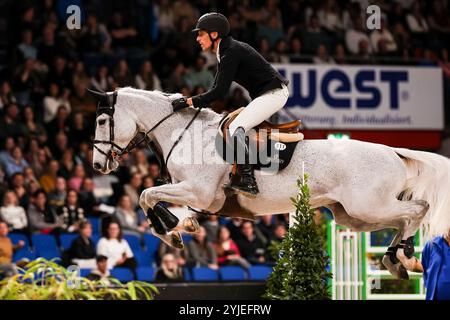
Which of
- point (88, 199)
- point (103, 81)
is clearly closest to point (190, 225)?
point (88, 199)

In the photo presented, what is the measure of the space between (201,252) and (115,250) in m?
1.13

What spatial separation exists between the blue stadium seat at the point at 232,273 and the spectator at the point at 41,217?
1.94 meters

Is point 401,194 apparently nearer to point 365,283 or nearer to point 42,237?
point 365,283

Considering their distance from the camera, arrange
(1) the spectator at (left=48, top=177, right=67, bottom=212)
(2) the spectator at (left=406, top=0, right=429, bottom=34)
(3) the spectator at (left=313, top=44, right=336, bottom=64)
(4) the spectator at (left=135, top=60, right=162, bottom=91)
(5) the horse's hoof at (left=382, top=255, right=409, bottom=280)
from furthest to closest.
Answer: (2) the spectator at (left=406, top=0, right=429, bottom=34) → (3) the spectator at (left=313, top=44, right=336, bottom=64) → (4) the spectator at (left=135, top=60, right=162, bottom=91) → (1) the spectator at (left=48, top=177, right=67, bottom=212) → (5) the horse's hoof at (left=382, top=255, right=409, bottom=280)

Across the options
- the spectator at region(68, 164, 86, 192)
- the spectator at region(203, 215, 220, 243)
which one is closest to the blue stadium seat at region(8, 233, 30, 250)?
the spectator at region(68, 164, 86, 192)

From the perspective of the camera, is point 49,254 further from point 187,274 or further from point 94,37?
point 94,37

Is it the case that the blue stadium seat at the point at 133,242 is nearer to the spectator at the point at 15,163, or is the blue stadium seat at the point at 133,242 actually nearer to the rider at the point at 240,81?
the spectator at the point at 15,163

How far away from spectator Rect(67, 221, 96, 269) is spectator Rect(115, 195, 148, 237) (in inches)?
27.1

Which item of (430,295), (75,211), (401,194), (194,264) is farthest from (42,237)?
(430,295)

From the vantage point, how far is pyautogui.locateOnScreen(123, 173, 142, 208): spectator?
36.5 feet

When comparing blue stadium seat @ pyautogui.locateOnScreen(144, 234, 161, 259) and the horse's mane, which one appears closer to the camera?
the horse's mane

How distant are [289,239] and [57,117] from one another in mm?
6637

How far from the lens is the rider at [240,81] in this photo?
20.4ft

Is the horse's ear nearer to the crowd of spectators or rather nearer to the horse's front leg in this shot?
the horse's front leg
